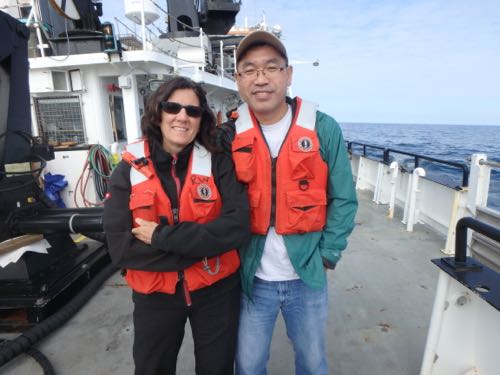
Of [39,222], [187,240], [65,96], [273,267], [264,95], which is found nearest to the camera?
[187,240]

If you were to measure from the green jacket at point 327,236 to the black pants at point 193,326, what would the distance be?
0.16m

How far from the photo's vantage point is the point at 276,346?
2580 mm

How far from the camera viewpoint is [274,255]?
1.68 meters

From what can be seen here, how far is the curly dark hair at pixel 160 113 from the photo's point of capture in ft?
5.18

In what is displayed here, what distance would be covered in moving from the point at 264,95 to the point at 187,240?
2.53ft

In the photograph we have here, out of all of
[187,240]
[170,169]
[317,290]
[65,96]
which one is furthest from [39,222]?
[65,96]

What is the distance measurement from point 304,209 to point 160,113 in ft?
2.81

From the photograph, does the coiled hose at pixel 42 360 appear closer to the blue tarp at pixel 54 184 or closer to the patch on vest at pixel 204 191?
the patch on vest at pixel 204 191

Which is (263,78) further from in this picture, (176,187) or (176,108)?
(176,187)

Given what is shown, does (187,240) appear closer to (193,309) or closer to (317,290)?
(193,309)

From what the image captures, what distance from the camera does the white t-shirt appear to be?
5.48ft

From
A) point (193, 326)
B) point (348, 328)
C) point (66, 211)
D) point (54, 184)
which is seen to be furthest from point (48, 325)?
point (54, 184)

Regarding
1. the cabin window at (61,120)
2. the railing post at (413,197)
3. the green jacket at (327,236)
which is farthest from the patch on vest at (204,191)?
the cabin window at (61,120)

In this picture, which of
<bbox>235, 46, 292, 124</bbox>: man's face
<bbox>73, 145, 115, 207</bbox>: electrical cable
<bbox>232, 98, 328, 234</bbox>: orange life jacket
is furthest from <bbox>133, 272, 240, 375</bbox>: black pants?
<bbox>73, 145, 115, 207</bbox>: electrical cable
